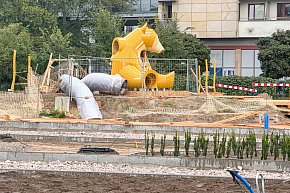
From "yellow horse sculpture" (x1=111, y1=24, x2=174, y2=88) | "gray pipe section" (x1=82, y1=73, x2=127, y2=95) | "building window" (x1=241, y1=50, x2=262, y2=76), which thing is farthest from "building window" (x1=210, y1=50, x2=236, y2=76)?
"gray pipe section" (x1=82, y1=73, x2=127, y2=95)

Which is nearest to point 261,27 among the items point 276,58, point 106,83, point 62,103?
point 276,58

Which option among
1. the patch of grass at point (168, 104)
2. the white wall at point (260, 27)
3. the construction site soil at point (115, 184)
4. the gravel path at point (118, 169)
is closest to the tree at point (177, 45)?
the white wall at point (260, 27)

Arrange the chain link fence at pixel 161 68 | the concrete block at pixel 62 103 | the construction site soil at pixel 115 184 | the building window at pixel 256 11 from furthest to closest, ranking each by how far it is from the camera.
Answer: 1. the building window at pixel 256 11
2. the chain link fence at pixel 161 68
3. the concrete block at pixel 62 103
4. the construction site soil at pixel 115 184

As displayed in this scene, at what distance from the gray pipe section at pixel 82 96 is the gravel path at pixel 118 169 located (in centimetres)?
1182

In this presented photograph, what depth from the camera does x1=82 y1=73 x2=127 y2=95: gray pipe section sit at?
29031 mm

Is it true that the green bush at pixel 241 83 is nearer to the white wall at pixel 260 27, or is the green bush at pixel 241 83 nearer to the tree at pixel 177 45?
the tree at pixel 177 45

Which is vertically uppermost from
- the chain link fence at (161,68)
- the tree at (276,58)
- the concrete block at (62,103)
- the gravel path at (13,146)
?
the tree at (276,58)

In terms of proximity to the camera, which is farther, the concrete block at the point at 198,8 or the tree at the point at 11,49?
the concrete block at the point at 198,8

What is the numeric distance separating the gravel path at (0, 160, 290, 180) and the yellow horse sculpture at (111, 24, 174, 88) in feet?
52.0

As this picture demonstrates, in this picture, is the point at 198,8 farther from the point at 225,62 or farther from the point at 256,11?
the point at 225,62

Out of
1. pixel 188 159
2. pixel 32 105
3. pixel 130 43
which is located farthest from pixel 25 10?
pixel 188 159

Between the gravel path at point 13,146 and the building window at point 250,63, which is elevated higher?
the building window at point 250,63

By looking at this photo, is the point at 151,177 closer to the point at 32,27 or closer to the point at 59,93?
the point at 59,93

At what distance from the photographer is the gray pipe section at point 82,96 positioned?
26509mm
